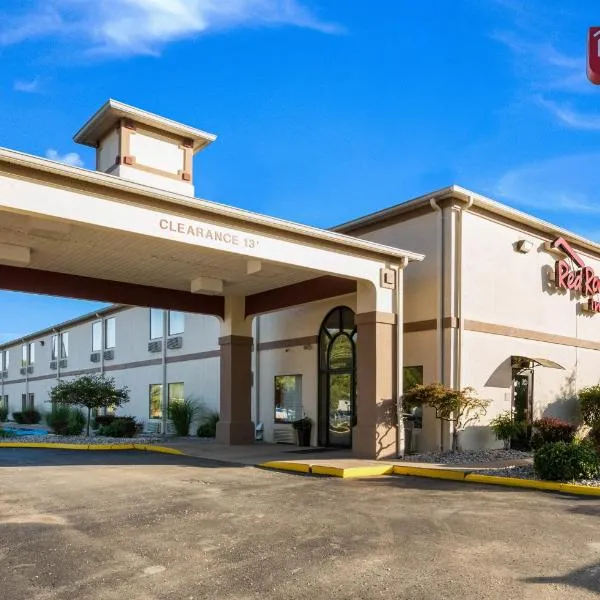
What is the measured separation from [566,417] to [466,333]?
18.0 ft

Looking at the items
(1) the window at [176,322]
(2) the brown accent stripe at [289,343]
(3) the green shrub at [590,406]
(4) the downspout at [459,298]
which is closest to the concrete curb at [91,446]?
(2) the brown accent stripe at [289,343]

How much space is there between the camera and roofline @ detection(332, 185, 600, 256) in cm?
1523

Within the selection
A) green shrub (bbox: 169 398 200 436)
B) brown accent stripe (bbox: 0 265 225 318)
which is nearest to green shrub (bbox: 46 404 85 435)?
green shrub (bbox: 169 398 200 436)

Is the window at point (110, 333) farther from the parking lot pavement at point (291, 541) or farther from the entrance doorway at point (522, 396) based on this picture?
Result: the parking lot pavement at point (291, 541)

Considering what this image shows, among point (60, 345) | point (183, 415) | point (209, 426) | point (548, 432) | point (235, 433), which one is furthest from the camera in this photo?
point (60, 345)

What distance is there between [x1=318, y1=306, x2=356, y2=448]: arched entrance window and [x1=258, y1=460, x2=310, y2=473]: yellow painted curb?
157 inches

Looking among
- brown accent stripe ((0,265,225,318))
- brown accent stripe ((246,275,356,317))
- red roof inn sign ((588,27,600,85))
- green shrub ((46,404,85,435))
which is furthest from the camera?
green shrub ((46,404,85,435))

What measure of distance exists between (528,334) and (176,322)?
46.6 feet

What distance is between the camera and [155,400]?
27.6 m

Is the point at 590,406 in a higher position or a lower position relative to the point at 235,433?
higher

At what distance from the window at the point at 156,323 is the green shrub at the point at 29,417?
1489 cm

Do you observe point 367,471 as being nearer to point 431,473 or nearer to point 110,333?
point 431,473

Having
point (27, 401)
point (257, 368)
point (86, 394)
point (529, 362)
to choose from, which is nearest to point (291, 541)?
point (529, 362)

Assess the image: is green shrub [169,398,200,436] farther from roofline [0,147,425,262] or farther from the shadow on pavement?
roofline [0,147,425,262]
